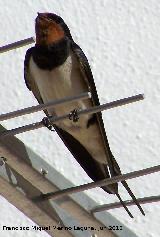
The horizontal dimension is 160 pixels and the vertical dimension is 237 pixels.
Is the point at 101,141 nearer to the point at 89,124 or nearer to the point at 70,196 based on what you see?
the point at 89,124

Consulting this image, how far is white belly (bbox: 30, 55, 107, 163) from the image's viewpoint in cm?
108

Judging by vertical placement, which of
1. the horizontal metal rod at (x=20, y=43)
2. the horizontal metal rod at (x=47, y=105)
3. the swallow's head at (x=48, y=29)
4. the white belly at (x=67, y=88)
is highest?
the swallow's head at (x=48, y=29)

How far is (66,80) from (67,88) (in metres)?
0.01

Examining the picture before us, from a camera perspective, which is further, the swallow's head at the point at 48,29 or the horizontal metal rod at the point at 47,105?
the swallow's head at the point at 48,29

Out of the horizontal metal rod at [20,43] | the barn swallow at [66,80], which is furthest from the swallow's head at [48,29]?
the horizontal metal rod at [20,43]

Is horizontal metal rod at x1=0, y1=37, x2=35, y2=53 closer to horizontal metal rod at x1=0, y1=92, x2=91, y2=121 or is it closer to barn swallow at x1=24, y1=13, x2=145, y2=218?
horizontal metal rod at x1=0, y1=92, x2=91, y2=121

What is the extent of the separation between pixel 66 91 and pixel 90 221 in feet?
0.99

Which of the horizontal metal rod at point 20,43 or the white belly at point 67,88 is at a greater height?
the white belly at point 67,88

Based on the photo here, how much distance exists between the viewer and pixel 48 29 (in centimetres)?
111

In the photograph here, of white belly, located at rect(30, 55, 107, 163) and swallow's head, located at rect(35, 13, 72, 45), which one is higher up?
swallow's head, located at rect(35, 13, 72, 45)

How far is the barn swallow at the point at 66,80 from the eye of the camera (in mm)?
1065

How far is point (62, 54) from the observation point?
109 centimetres

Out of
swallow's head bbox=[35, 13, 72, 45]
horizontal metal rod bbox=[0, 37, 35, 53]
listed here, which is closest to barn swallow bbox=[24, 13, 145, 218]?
swallow's head bbox=[35, 13, 72, 45]

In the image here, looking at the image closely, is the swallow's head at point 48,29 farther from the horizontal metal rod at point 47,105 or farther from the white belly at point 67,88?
the horizontal metal rod at point 47,105
